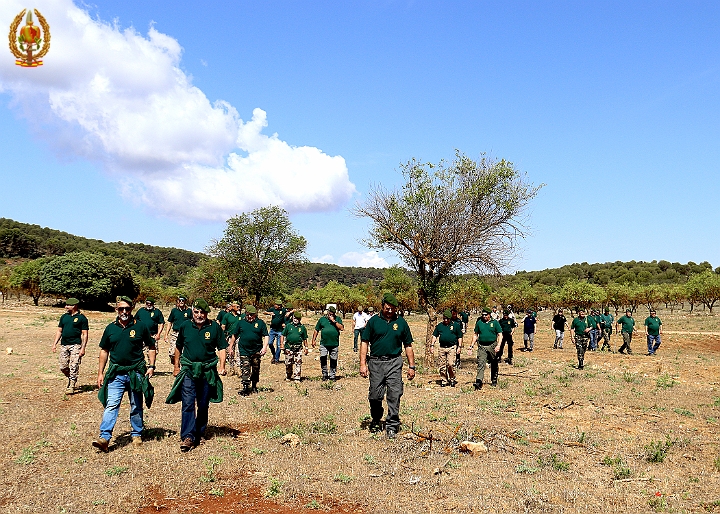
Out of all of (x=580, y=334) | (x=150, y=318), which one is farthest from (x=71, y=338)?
(x=580, y=334)

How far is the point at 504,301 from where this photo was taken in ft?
292

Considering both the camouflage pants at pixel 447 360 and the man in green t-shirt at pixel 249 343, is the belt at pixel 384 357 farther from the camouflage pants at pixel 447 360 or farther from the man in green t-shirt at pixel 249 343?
the camouflage pants at pixel 447 360

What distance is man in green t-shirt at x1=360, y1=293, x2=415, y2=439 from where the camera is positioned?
9.12m

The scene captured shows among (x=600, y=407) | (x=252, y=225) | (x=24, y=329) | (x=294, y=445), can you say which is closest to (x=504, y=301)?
(x=252, y=225)

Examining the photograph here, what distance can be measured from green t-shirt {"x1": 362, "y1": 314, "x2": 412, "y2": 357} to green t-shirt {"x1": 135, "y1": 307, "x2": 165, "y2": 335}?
684cm

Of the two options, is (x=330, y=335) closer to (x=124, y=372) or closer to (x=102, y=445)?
(x=124, y=372)

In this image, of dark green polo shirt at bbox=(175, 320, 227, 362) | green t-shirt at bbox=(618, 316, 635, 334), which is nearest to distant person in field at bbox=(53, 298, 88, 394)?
dark green polo shirt at bbox=(175, 320, 227, 362)

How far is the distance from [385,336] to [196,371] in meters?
3.33

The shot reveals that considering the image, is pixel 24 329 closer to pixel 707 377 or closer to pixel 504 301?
pixel 707 377

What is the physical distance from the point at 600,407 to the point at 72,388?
1319cm

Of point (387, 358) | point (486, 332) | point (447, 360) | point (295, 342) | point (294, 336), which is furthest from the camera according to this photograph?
point (295, 342)

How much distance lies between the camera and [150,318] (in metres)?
14.2

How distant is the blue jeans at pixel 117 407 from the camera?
316 inches

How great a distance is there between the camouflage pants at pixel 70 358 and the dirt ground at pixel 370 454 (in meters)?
0.67
